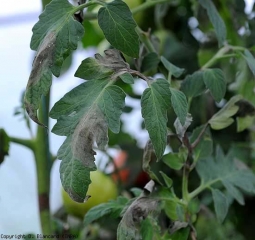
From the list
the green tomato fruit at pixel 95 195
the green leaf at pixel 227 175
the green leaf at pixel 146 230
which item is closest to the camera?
the green leaf at pixel 146 230

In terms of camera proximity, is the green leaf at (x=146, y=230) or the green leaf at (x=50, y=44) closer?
the green leaf at (x=50, y=44)

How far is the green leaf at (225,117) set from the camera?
24.9 inches

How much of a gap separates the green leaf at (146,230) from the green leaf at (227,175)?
0.39 feet

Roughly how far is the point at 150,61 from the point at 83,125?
0.65 feet

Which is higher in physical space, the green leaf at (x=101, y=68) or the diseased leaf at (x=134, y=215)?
the green leaf at (x=101, y=68)

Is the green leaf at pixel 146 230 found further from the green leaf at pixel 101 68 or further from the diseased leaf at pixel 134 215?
the green leaf at pixel 101 68

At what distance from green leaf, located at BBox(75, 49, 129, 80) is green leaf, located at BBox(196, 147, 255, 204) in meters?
0.23

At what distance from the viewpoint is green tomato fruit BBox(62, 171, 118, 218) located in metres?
0.94

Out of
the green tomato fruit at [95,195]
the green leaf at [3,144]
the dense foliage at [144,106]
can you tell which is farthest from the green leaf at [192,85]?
the green tomato fruit at [95,195]

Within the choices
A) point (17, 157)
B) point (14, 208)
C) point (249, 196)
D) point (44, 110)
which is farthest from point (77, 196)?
point (17, 157)

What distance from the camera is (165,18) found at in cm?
120

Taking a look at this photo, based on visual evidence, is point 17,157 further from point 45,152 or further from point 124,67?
point 124,67

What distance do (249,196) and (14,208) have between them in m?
0.69

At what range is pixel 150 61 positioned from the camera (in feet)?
2.15
